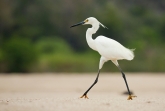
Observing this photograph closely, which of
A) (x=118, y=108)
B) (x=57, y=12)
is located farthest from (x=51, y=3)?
(x=118, y=108)

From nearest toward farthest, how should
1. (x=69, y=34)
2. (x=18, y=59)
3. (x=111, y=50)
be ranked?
(x=111, y=50) → (x=18, y=59) → (x=69, y=34)

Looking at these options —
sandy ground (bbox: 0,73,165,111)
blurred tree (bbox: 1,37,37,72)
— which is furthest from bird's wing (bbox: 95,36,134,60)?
blurred tree (bbox: 1,37,37,72)

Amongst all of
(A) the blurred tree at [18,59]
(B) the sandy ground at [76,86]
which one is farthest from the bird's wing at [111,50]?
(A) the blurred tree at [18,59]

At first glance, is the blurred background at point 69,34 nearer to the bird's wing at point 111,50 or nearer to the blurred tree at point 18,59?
the blurred tree at point 18,59

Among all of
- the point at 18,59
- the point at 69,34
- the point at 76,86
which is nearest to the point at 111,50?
the point at 76,86

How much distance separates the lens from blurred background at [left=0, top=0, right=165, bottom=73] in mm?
24297

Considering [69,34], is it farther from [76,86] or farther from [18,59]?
[76,86]

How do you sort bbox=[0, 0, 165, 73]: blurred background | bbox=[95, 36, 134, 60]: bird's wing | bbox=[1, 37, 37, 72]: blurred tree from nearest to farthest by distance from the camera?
bbox=[95, 36, 134, 60]: bird's wing < bbox=[1, 37, 37, 72]: blurred tree < bbox=[0, 0, 165, 73]: blurred background

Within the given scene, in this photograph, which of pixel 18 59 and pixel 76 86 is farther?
pixel 18 59

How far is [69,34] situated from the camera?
35875mm

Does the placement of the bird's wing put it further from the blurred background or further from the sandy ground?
the blurred background

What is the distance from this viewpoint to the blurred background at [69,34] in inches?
957

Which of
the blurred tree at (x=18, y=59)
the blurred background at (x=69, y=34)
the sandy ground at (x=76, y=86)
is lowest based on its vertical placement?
the sandy ground at (x=76, y=86)

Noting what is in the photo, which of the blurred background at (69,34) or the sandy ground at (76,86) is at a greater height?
the blurred background at (69,34)
